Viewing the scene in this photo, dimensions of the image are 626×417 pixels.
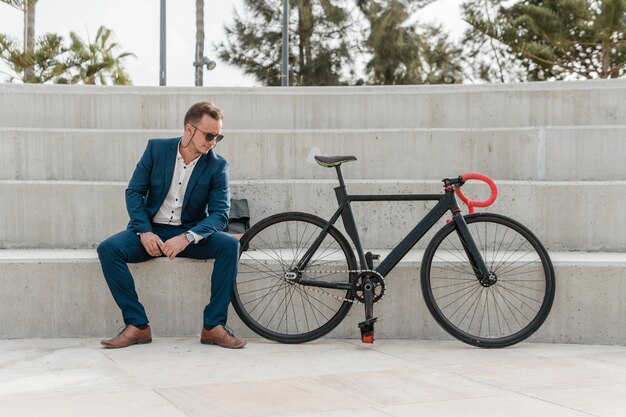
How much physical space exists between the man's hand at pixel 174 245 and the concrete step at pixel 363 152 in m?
1.75

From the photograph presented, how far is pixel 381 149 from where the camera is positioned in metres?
7.24

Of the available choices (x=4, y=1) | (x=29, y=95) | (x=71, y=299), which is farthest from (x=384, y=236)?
(x=4, y=1)

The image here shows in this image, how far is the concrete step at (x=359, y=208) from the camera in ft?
21.3

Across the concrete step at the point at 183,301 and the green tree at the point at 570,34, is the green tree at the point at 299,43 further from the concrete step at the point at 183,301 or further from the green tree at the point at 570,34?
the concrete step at the point at 183,301

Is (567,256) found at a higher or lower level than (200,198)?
lower

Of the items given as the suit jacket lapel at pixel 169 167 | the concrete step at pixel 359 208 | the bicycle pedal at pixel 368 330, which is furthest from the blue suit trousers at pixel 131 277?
the concrete step at pixel 359 208

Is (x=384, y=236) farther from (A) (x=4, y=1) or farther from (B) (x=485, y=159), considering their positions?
(A) (x=4, y=1)

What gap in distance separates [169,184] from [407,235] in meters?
1.50

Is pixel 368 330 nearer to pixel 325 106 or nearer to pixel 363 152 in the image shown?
pixel 363 152

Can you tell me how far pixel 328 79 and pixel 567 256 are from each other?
2744 centimetres

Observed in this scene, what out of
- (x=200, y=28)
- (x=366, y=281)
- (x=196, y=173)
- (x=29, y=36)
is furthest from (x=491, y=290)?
(x=29, y=36)

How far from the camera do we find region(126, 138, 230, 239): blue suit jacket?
555 cm

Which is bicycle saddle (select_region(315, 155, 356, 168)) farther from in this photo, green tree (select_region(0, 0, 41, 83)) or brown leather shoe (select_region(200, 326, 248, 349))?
green tree (select_region(0, 0, 41, 83))

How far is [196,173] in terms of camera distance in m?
5.56
